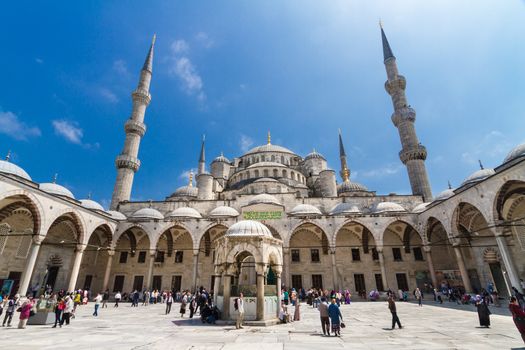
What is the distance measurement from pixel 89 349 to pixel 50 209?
40.8 feet

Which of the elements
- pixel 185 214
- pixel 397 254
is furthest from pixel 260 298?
pixel 397 254

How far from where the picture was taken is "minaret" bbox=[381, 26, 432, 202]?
2433cm

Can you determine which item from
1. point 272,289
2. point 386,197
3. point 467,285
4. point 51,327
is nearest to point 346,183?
point 386,197

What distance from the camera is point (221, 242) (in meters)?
9.60

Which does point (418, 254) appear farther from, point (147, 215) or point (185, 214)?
point (147, 215)

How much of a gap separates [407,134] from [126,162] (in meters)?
27.1

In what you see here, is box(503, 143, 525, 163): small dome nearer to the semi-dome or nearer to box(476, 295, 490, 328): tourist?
box(476, 295, 490, 328): tourist

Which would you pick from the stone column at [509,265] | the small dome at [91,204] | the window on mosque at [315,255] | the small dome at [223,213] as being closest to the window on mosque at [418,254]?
the window on mosque at [315,255]

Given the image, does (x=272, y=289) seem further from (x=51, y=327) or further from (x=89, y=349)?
(x=51, y=327)

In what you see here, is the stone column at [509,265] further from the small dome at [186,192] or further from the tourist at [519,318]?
the small dome at [186,192]

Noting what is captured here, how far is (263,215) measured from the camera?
20.0 m

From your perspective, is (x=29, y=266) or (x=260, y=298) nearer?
(x=260, y=298)

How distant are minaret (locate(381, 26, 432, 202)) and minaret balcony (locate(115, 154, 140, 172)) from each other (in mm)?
25854

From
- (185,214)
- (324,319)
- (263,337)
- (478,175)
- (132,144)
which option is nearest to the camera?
(263,337)
